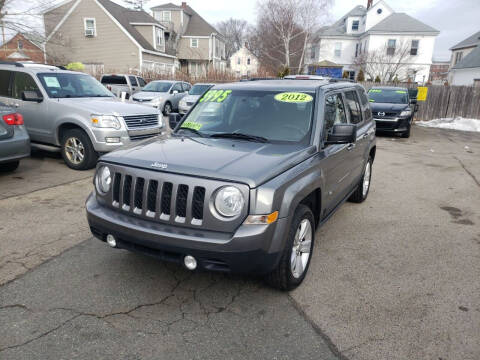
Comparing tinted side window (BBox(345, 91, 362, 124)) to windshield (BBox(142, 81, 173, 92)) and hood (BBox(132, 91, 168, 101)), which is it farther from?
windshield (BBox(142, 81, 173, 92))

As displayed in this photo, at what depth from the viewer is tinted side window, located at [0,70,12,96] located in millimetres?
8062

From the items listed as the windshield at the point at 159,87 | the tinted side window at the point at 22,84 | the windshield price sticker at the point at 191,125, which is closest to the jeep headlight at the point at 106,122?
the tinted side window at the point at 22,84

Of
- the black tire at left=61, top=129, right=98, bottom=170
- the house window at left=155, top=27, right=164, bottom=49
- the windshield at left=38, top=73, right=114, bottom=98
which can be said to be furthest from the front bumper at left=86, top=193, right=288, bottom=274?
the house window at left=155, top=27, right=164, bottom=49

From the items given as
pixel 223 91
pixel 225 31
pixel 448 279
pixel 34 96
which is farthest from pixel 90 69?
pixel 225 31

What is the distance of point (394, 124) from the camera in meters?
14.0

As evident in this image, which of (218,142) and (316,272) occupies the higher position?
(218,142)

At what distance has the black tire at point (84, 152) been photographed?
7230 millimetres

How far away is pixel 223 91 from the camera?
14.8 feet

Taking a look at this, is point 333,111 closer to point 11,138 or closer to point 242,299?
point 242,299

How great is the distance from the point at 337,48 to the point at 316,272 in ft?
164

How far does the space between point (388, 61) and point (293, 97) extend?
43451mm

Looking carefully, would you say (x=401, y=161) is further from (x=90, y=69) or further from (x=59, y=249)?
(x=90, y=69)

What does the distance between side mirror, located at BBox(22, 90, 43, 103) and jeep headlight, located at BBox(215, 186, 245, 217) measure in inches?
247

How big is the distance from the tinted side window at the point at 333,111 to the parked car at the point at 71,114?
14.2ft
